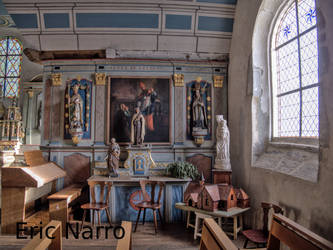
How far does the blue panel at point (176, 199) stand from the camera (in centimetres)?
539

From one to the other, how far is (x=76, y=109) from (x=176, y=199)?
3296 mm

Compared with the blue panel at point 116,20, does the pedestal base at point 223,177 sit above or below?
below

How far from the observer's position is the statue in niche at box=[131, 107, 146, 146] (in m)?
6.02

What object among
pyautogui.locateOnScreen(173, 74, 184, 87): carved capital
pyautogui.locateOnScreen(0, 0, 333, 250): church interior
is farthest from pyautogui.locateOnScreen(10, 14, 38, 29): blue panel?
pyautogui.locateOnScreen(173, 74, 184, 87): carved capital

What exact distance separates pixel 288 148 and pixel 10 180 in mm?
5102

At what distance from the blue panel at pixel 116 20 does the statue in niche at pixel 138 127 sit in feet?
7.17

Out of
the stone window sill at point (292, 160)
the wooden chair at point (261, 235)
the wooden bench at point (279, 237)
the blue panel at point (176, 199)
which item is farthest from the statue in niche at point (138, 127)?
the wooden bench at point (279, 237)

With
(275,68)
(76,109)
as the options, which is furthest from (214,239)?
(76,109)

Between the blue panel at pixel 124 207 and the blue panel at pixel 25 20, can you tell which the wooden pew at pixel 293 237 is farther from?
the blue panel at pixel 25 20

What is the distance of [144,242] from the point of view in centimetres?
433

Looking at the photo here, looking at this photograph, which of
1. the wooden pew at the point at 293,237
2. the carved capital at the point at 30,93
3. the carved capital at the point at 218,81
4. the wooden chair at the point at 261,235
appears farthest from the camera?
the carved capital at the point at 30,93

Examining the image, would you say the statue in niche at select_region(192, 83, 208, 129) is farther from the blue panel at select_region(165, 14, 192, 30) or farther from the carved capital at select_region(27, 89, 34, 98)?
the carved capital at select_region(27, 89, 34, 98)

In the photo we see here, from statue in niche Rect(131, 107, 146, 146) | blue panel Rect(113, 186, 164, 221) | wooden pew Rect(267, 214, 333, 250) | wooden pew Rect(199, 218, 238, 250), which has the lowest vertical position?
blue panel Rect(113, 186, 164, 221)

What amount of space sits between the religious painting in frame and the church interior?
0.09 feet
